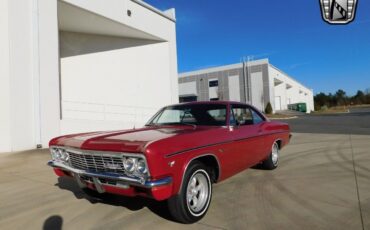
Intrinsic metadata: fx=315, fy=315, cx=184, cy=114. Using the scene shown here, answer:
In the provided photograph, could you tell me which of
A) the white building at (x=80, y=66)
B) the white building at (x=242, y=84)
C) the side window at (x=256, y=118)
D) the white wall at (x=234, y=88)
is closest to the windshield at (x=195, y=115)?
the side window at (x=256, y=118)

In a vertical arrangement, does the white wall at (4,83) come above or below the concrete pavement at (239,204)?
above

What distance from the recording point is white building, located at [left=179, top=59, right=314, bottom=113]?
54.1m

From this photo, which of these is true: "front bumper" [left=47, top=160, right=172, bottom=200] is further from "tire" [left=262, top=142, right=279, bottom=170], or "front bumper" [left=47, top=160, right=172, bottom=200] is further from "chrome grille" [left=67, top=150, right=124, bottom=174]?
"tire" [left=262, top=142, right=279, bottom=170]

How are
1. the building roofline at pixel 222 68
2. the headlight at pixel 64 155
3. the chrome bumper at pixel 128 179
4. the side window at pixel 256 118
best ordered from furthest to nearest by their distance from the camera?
the building roofline at pixel 222 68, the side window at pixel 256 118, the headlight at pixel 64 155, the chrome bumper at pixel 128 179

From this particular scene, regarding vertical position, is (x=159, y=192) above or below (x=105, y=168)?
below

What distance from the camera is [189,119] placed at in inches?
200

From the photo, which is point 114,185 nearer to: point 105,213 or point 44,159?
point 105,213

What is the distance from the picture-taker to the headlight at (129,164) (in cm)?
342

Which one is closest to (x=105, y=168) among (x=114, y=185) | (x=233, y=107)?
(x=114, y=185)

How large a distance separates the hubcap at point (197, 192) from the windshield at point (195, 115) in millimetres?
1023

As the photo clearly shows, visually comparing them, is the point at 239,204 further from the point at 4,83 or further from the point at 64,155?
the point at 4,83

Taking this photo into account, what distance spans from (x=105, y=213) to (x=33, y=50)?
346 inches

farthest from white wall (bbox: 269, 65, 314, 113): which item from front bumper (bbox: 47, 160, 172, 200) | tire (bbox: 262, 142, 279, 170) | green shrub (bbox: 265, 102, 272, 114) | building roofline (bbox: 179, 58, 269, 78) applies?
front bumper (bbox: 47, 160, 172, 200)

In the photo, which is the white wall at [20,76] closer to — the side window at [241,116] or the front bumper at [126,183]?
the front bumper at [126,183]
